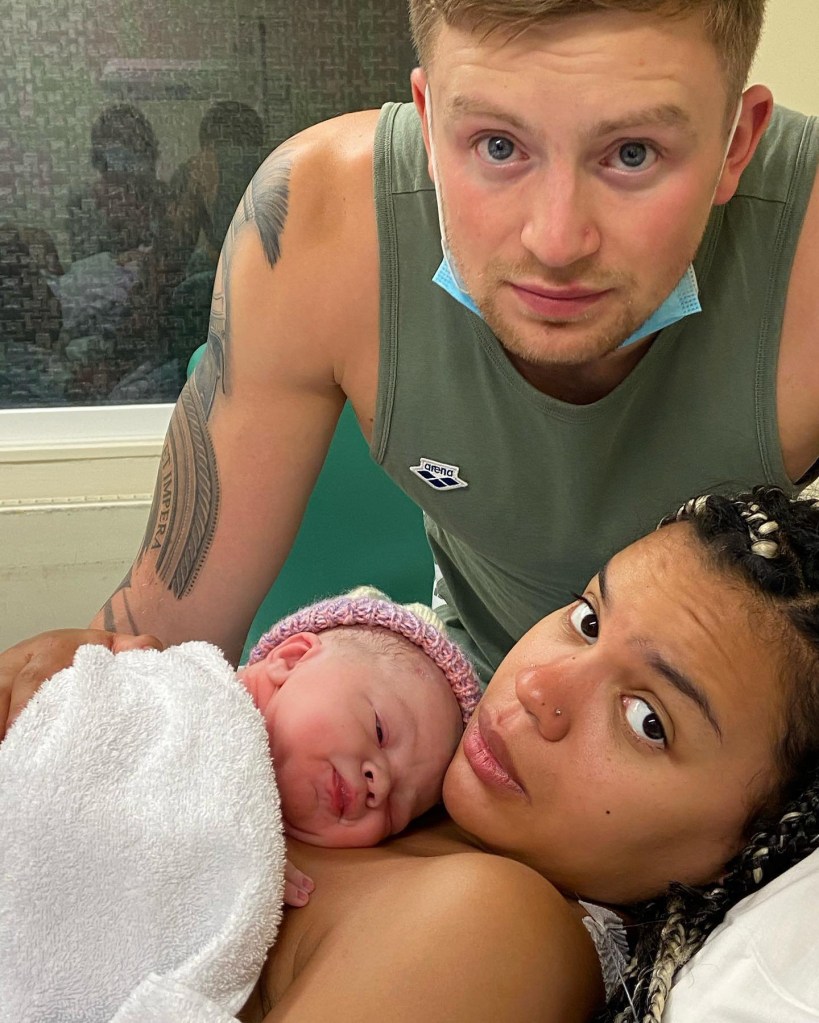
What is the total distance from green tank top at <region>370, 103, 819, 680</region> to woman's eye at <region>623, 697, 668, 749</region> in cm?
44

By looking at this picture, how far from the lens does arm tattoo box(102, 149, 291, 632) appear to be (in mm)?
1593

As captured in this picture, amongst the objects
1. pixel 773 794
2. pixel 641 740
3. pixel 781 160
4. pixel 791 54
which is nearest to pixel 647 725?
pixel 641 740

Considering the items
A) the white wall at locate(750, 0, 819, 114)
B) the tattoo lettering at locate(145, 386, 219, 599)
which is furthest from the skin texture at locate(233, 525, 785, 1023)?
the white wall at locate(750, 0, 819, 114)

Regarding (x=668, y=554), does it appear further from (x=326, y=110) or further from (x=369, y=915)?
(x=326, y=110)

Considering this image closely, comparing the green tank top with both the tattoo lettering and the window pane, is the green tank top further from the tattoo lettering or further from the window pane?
the window pane

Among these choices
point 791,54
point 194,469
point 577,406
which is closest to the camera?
point 577,406

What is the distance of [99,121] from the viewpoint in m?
2.73

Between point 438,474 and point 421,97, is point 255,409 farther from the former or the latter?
point 421,97

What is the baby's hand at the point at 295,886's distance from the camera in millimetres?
1114

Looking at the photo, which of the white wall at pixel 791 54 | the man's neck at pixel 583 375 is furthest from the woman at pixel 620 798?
the white wall at pixel 791 54

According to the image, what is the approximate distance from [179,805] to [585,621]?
0.47 meters

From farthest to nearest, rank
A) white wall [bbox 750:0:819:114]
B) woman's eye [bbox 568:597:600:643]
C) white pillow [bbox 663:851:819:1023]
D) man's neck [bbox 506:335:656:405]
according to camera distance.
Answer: white wall [bbox 750:0:819:114], man's neck [bbox 506:335:656:405], woman's eye [bbox 568:597:600:643], white pillow [bbox 663:851:819:1023]

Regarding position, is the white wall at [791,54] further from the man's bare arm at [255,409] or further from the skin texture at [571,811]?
the skin texture at [571,811]

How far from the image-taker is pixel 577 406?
1.39 meters
